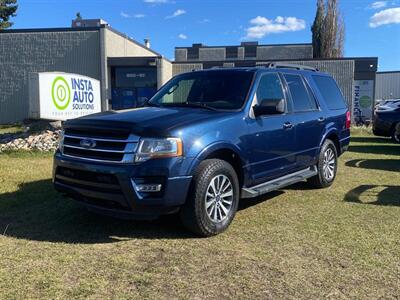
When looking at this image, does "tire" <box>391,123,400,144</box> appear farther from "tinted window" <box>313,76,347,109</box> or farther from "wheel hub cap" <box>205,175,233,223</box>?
"wheel hub cap" <box>205,175,233,223</box>

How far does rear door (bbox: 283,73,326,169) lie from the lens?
22.0 feet

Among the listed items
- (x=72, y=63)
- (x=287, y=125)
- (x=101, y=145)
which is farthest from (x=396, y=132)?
(x=72, y=63)

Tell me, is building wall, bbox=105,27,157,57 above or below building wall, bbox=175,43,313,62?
below

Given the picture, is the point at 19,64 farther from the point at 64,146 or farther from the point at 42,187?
the point at 64,146

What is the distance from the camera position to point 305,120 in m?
6.86

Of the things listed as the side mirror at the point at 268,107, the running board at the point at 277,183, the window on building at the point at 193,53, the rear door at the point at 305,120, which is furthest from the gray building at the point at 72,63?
the window on building at the point at 193,53

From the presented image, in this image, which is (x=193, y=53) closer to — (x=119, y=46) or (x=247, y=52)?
(x=247, y=52)

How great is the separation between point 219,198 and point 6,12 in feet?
159

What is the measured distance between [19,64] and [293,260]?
2895 cm

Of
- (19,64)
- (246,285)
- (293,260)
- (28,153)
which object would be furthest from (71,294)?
(19,64)

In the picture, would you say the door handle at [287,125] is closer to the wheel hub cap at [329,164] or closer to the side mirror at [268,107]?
the side mirror at [268,107]

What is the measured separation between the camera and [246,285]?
152 inches

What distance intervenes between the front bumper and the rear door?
2.58 metres

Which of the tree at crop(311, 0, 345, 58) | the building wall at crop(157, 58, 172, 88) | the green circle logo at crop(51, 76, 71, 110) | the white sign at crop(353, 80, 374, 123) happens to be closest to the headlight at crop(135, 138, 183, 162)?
the green circle logo at crop(51, 76, 71, 110)
